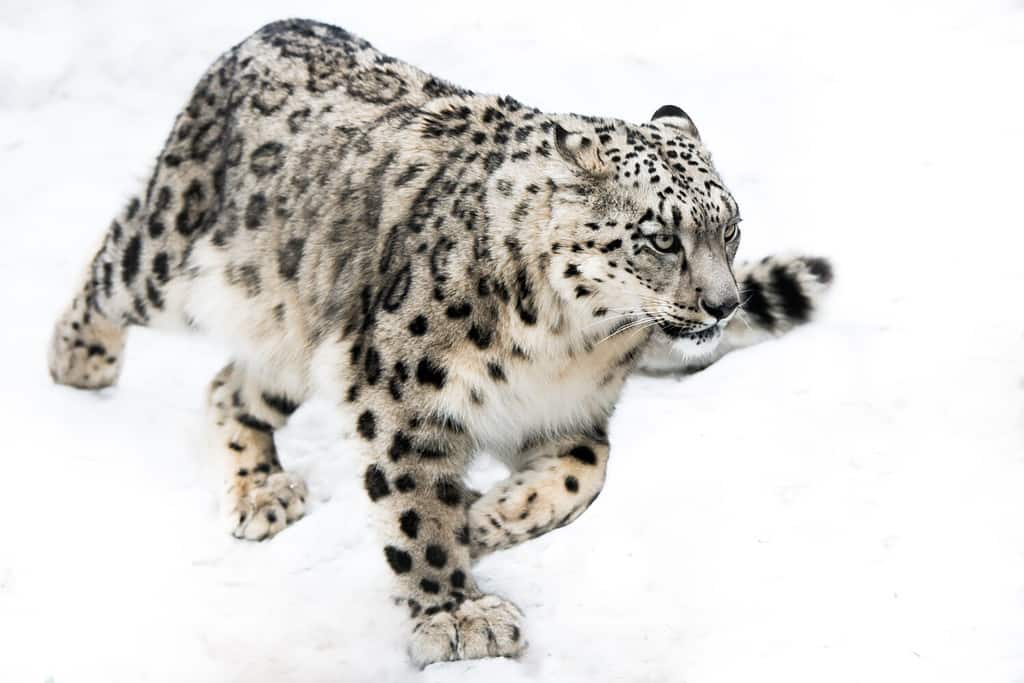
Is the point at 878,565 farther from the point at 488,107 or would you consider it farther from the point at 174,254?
the point at 174,254

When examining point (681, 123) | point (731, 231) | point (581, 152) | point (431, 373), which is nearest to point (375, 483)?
point (431, 373)

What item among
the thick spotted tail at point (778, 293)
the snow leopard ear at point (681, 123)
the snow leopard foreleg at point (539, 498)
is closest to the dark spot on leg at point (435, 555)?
the snow leopard foreleg at point (539, 498)

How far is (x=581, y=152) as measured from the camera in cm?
425

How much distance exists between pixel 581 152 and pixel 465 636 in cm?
148

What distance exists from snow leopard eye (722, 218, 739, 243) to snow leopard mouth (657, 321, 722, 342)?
0.89 ft

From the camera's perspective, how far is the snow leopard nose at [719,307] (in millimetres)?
4113

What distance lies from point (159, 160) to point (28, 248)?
1950 millimetres

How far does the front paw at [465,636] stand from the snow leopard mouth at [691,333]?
101cm

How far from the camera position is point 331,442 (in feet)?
19.4

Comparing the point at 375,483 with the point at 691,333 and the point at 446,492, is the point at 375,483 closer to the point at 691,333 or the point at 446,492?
the point at 446,492

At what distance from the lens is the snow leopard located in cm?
422

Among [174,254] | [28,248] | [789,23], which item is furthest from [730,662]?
[789,23]

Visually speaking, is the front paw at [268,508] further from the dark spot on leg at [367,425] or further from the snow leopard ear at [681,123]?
the snow leopard ear at [681,123]

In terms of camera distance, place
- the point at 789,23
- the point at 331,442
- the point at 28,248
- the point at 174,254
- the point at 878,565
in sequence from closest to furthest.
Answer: the point at 878,565 → the point at 174,254 → the point at 331,442 → the point at 28,248 → the point at 789,23
